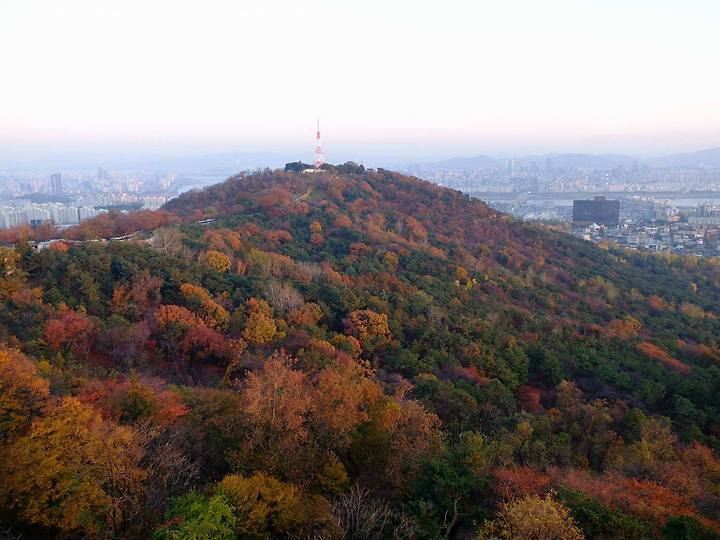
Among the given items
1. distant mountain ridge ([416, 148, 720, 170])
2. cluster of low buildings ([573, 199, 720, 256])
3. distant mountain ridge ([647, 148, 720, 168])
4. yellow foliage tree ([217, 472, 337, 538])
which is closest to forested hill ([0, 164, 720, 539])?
yellow foliage tree ([217, 472, 337, 538])

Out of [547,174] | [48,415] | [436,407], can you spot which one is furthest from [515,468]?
[547,174]

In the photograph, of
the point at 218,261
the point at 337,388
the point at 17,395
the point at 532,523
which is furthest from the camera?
the point at 218,261

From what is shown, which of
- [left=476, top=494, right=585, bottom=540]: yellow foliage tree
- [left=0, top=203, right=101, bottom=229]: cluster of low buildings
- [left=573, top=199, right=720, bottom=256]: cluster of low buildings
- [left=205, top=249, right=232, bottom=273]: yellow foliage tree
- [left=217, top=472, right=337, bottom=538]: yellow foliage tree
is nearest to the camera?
[left=476, top=494, right=585, bottom=540]: yellow foliage tree

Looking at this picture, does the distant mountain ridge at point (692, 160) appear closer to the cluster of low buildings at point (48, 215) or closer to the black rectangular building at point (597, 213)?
the black rectangular building at point (597, 213)

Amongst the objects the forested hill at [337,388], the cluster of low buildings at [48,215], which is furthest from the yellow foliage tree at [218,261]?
the cluster of low buildings at [48,215]

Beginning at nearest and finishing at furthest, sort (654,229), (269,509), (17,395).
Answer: (269,509), (17,395), (654,229)

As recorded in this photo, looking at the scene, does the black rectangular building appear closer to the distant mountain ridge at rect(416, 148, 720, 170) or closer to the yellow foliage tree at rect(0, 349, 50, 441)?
the yellow foliage tree at rect(0, 349, 50, 441)

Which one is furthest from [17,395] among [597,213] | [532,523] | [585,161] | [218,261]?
[585,161]

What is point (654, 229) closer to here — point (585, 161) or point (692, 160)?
point (585, 161)

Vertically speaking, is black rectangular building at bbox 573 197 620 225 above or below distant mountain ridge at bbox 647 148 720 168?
below

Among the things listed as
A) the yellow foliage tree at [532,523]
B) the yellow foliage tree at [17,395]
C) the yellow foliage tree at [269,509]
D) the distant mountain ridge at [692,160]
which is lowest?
the yellow foliage tree at [269,509]
